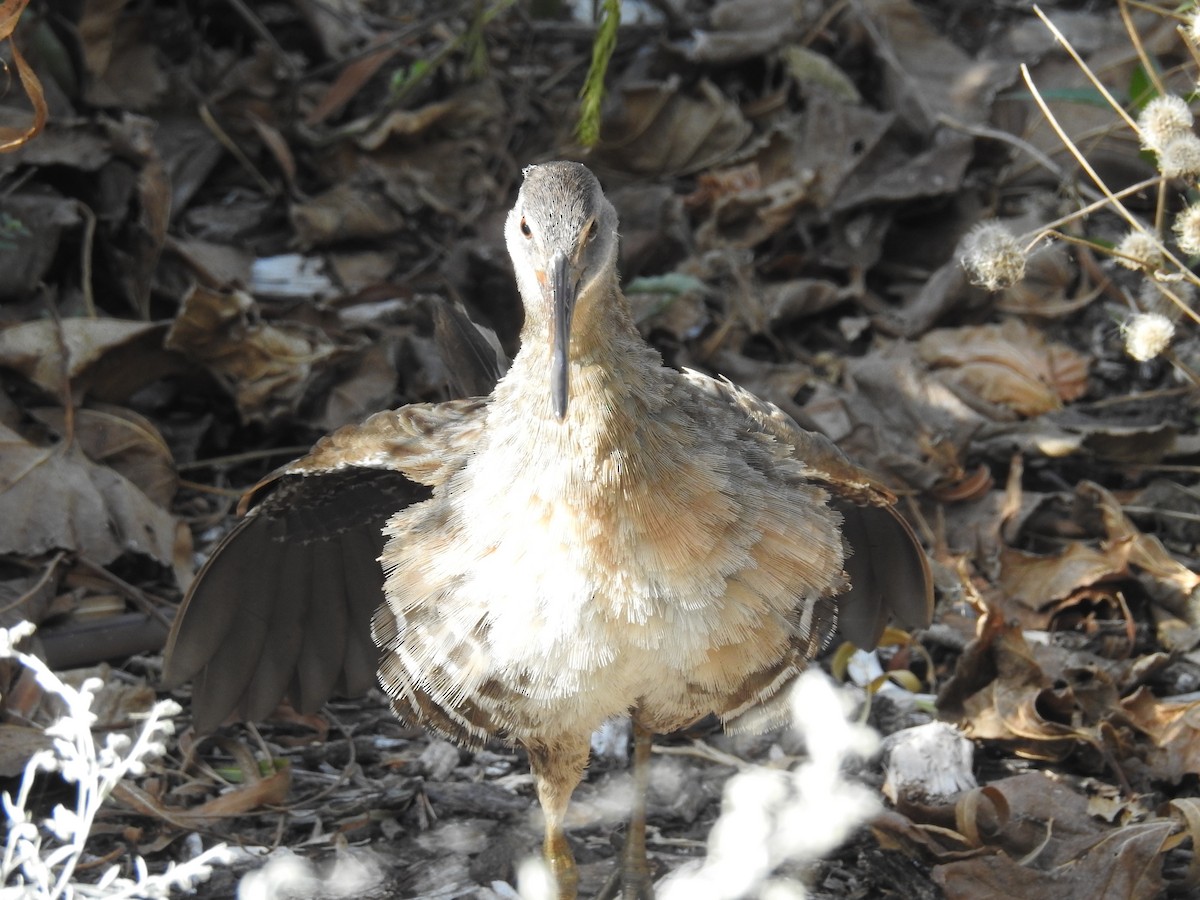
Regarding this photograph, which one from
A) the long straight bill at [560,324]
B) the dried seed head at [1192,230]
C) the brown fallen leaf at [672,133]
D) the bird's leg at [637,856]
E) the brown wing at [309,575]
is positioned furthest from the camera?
the brown fallen leaf at [672,133]

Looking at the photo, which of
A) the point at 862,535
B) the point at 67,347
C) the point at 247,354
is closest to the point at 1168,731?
the point at 862,535

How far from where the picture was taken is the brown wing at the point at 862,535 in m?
3.38

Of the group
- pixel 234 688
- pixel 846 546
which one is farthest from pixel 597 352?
pixel 234 688

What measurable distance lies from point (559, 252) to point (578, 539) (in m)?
0.59

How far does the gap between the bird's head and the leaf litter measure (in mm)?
1035

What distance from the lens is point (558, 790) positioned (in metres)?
3.32

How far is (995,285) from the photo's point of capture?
3312 millimetres

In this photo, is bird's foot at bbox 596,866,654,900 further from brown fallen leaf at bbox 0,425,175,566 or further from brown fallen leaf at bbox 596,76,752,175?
brown fallen leaf at bbox 596,76,752,175

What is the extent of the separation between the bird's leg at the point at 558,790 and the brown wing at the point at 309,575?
2.27 ft

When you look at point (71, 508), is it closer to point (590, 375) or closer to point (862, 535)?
point (590, 375)

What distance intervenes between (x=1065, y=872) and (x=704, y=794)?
999 mm

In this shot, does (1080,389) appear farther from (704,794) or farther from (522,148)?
(522,148)

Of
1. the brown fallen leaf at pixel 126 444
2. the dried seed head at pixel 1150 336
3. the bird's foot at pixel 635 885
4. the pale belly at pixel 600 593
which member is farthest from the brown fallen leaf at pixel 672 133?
the bird's foot at pixel 635 885

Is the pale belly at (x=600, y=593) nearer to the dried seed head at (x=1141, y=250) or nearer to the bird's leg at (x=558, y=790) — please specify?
the bird's leg at (x=558, y=790)
